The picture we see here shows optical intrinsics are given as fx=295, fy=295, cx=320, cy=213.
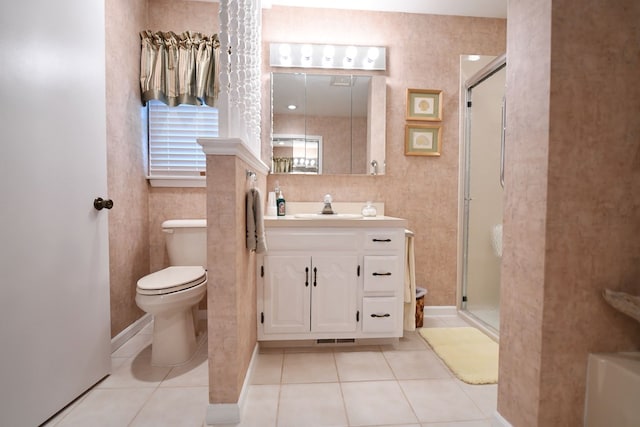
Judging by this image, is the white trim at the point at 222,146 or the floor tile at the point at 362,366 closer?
the white trim at the point at 222,146

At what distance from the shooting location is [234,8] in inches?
50.0

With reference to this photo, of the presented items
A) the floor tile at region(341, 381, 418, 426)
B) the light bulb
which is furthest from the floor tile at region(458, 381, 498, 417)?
the light bulb

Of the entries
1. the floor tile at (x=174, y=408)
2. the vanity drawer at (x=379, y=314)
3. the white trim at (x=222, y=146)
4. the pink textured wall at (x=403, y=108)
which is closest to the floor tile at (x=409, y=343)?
the vanity drawer at (x=379, y=314)

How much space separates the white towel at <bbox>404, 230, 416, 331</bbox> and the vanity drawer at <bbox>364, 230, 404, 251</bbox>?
18cm

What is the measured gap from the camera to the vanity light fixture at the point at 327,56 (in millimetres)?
2369

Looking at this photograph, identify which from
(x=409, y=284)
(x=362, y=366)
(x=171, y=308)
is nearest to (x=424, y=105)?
(x=409, y=284)

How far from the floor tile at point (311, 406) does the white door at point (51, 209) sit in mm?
998

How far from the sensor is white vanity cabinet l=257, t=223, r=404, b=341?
1.85 meters

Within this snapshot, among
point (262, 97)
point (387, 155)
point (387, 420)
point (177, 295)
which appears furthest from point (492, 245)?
point (177, 295)

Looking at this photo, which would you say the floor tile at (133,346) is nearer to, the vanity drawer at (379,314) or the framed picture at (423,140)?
the vanity drawer at (379,314)

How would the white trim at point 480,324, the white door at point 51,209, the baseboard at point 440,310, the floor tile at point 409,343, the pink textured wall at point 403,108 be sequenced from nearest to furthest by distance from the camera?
the white door at point 51,209 < the floor tile at point 409,343 < the white trim at point 480,324 < the pink textured wall at point 403,108 < the baseboard at point 440,310

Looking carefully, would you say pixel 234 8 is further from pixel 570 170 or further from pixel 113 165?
pixel 570 170

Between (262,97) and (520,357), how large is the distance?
90.6 inches

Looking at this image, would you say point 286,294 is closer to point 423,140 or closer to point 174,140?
point 174,140
